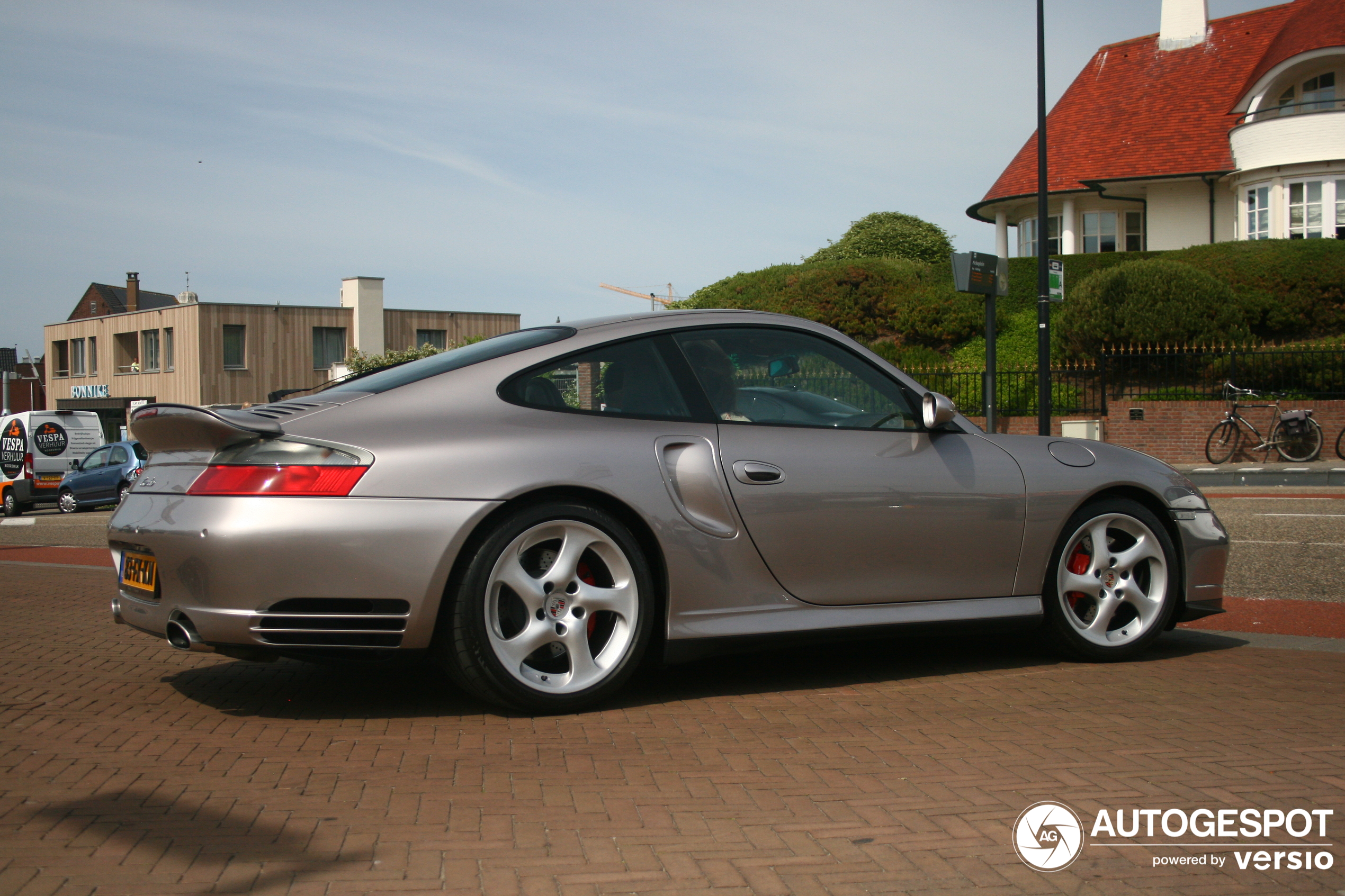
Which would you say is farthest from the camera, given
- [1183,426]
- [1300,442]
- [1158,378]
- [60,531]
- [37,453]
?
[37,453]

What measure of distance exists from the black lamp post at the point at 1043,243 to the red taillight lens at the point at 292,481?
590 inches

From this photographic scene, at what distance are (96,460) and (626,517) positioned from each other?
2423 cm

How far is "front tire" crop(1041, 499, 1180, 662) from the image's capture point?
4961 mm

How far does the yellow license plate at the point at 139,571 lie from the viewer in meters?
3.98

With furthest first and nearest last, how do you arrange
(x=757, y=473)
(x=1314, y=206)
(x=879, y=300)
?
1. (x=879, y=300)
2. (x=1314, y=206)
3. (x=757, y=473)

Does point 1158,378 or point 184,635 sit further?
point 1158,378

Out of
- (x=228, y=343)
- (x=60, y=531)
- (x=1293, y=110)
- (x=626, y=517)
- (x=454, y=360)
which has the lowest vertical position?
(x=60, y=531)

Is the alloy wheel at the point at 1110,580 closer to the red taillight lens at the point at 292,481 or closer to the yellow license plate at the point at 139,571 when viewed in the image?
the red taillight lens at the point at 292,481

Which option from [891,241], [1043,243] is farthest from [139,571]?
[891,241]

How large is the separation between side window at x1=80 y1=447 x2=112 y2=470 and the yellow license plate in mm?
22842

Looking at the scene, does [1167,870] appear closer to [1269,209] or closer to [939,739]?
[939,739]

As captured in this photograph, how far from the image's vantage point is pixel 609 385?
14.3 ft

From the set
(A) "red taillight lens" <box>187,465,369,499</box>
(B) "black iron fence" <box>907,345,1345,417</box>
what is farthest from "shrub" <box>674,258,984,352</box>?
(A) "red taillight lens" <box>187,465,369,499</box>

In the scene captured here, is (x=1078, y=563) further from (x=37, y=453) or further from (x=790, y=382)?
(x=37, y=453)
